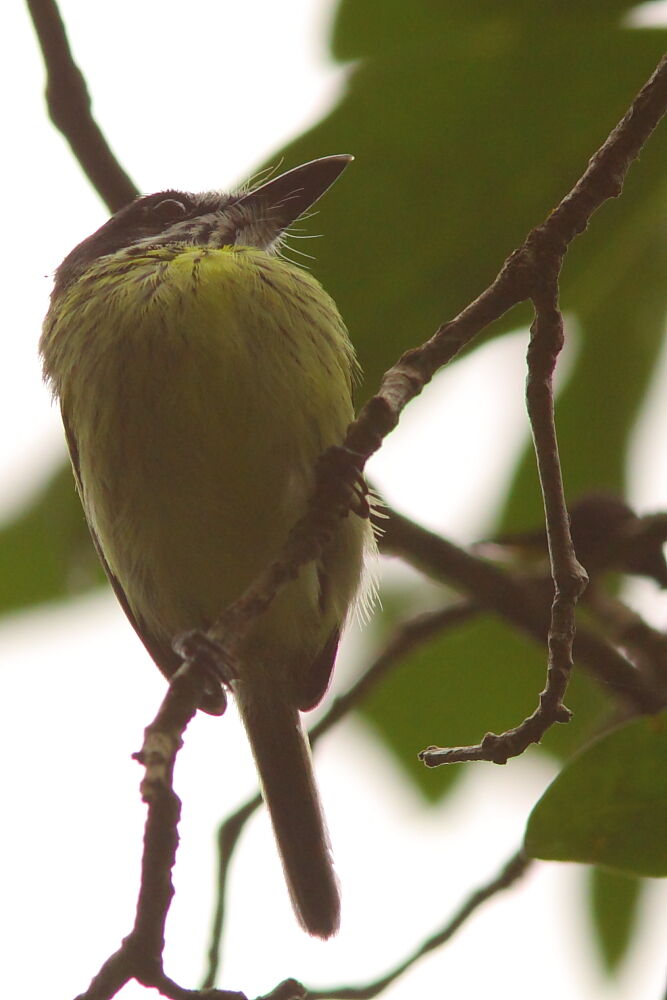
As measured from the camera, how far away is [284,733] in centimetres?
386

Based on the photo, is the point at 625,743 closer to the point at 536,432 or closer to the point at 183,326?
the point at 536,432

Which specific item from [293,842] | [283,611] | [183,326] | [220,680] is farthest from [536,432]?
[293,842]

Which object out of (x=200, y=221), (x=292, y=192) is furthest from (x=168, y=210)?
(x=292, y=192)

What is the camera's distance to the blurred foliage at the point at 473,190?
10.2ft

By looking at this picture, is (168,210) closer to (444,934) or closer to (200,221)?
(200,221)

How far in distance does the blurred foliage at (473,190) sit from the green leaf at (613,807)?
4.61 feet

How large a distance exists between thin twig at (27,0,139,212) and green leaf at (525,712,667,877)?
1.84m

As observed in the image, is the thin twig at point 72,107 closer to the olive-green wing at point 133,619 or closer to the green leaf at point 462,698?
the olive-green wing at point 133,619

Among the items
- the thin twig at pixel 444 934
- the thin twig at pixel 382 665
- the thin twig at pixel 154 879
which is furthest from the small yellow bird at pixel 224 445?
the thin twig at pixel 154 879

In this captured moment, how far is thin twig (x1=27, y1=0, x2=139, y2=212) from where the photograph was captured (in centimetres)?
307

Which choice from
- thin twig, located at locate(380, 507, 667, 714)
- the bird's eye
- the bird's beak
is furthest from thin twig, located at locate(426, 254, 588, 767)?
the bird's eye

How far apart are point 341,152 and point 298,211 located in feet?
2.64

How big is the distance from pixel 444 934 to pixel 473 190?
5.74 feet

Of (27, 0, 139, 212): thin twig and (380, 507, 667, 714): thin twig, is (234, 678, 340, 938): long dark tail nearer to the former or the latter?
(380, 507, 667, 714): thin twig
